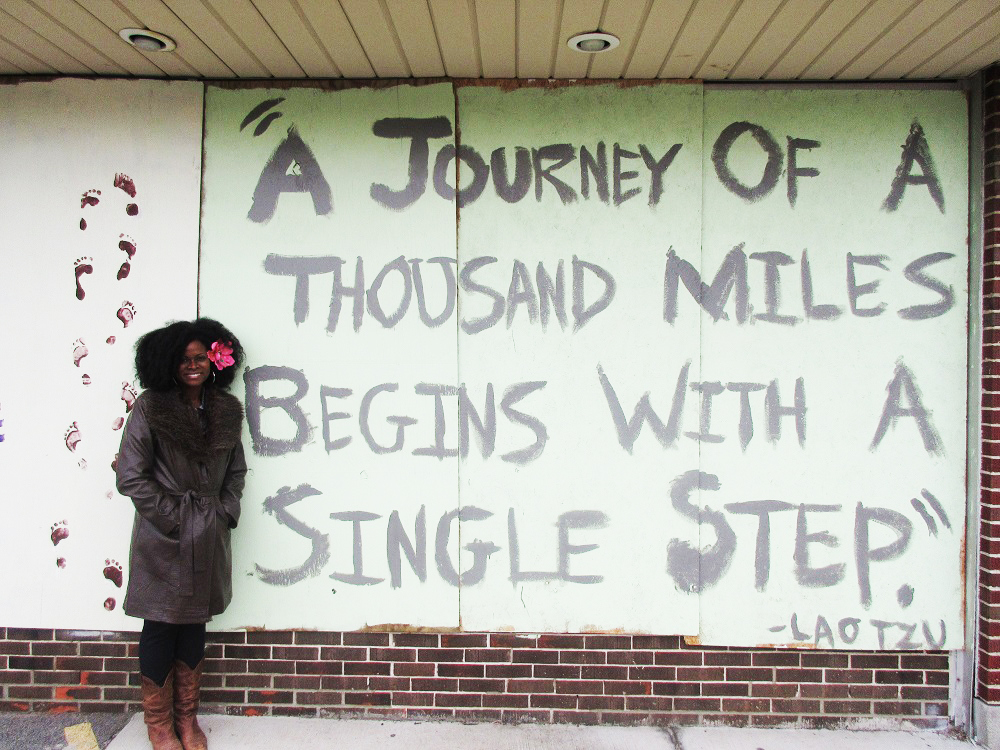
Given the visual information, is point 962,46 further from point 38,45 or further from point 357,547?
point 38,45

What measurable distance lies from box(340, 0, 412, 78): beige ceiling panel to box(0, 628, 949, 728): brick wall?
2.74 meters

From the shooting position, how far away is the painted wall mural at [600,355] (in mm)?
3229

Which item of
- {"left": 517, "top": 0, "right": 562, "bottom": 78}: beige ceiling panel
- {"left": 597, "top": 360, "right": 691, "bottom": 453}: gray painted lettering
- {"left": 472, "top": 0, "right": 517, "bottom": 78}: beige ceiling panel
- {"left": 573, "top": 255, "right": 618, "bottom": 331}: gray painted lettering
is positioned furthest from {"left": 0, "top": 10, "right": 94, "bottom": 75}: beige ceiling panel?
{"left": 597, "top": 360, "right": 691, "bottom": 453}: gray painted lettering

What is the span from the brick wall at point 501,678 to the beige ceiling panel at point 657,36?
2731 millimetres

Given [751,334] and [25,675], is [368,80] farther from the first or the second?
[25,675]

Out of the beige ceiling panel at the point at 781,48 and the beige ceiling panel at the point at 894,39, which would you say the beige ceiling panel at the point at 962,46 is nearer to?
the beige ceiling panel at the point at 894,39

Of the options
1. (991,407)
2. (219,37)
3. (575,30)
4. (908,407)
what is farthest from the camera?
(908,407)

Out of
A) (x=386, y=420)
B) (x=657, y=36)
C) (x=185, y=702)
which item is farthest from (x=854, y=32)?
(x=185, y=702)

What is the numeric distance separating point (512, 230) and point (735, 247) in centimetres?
109

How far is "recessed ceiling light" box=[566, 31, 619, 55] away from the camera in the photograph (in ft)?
9.20

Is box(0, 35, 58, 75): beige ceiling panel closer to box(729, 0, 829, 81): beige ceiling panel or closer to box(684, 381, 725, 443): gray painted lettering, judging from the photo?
box(729, 0, 829, 81): beige ceiling panel

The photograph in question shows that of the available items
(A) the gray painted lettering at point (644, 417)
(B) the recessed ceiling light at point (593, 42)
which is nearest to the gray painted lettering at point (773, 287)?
(A) the gray painted lettering at point (644, 417)

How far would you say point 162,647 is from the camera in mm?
2955

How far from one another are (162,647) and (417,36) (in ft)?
9.48
